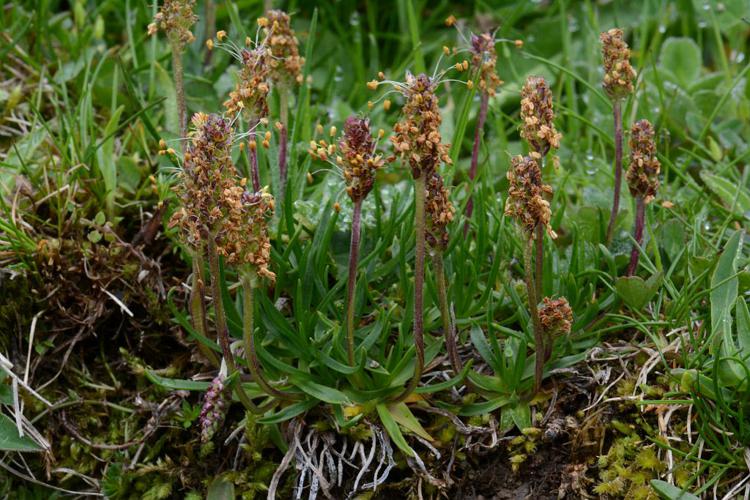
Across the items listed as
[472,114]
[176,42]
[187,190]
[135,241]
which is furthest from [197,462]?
[472,114]

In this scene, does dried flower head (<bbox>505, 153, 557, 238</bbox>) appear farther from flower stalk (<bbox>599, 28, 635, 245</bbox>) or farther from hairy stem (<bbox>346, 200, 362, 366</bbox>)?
flower stalk (<bbox>599, 28, 635, 245</bbox>)

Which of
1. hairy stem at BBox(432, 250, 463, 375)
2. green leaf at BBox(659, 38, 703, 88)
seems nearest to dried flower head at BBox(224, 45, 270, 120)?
hairy stem at BBox(432, 250, 463, 375)

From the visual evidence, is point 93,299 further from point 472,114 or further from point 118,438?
point 472,114

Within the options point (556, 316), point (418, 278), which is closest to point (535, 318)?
point (556, 316)

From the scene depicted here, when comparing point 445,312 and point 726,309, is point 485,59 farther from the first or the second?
point 726,309

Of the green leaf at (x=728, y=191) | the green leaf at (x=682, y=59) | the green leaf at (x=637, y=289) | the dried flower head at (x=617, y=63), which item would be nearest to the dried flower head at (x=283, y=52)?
the dried flower head at (x=617, y=63)

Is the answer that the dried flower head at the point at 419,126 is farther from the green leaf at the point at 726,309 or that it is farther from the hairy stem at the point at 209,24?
the hairy stem at the point at 209,24
